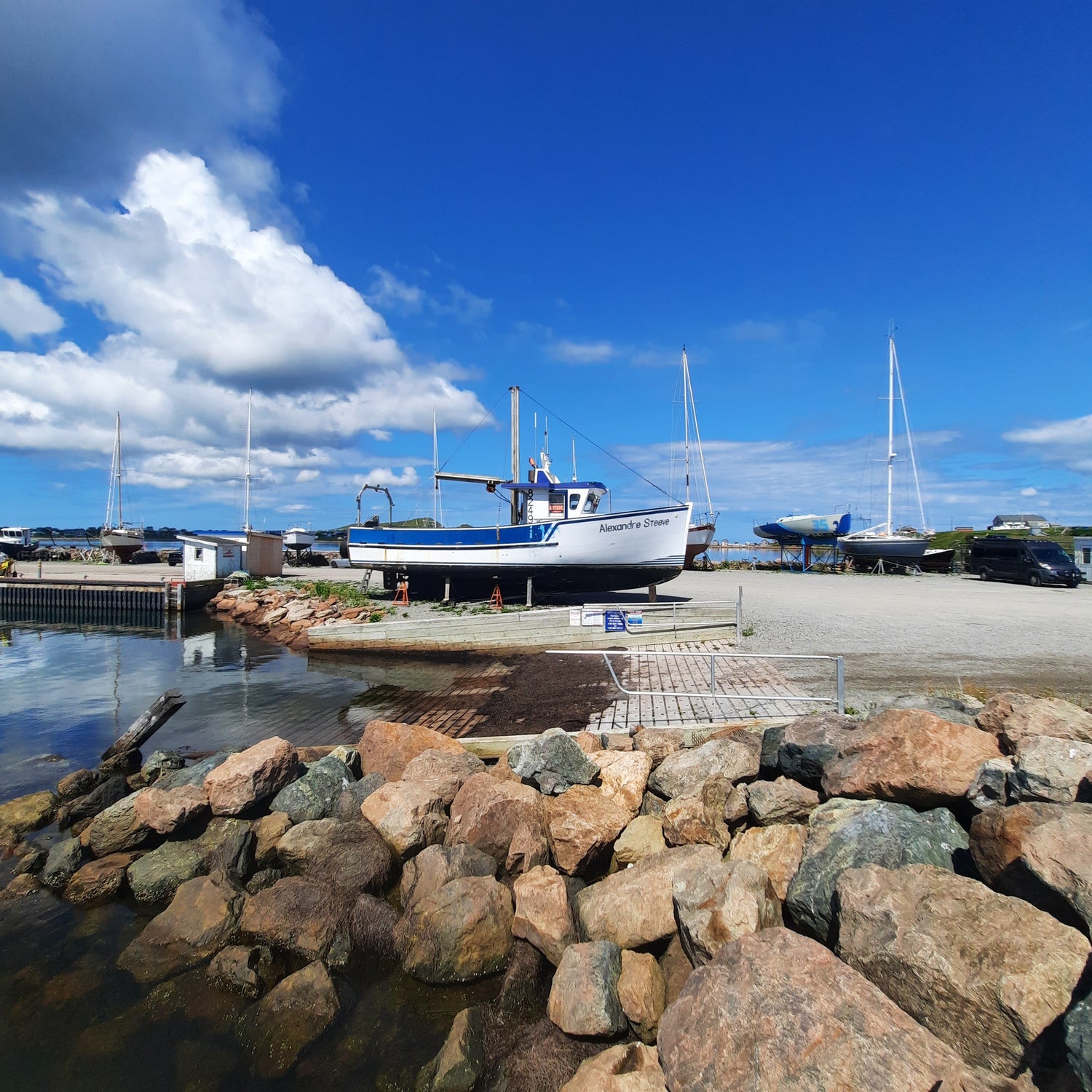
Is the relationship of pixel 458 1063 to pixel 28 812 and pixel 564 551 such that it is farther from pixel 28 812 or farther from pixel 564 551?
pixel 564 551

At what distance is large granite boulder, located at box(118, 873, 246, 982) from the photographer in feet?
15.4

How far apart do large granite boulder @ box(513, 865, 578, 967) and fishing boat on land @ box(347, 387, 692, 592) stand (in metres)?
17.3

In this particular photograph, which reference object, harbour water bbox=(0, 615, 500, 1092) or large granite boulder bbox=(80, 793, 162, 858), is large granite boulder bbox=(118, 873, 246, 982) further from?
large granite boulder bbox=(80, 793, 162, 858)

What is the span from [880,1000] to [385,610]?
794 inches

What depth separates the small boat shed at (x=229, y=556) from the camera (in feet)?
112

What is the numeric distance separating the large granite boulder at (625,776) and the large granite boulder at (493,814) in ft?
2.42

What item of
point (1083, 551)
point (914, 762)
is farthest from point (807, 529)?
point (914, 762)

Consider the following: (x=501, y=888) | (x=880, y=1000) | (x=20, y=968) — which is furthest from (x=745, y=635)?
(x=20, y=968)

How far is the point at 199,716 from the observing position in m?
11.8

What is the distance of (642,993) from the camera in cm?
387

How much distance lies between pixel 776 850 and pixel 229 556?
36.3m

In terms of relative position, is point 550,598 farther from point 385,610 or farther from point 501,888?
point 501,888

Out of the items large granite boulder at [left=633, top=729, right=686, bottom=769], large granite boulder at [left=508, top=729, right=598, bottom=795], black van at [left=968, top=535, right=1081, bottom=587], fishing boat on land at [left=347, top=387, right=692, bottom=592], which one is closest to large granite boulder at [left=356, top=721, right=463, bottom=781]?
large granite boulder at [left=508, top=729, right=598, bottom=795]

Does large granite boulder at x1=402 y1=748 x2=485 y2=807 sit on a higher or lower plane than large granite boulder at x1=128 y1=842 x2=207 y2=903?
higher
